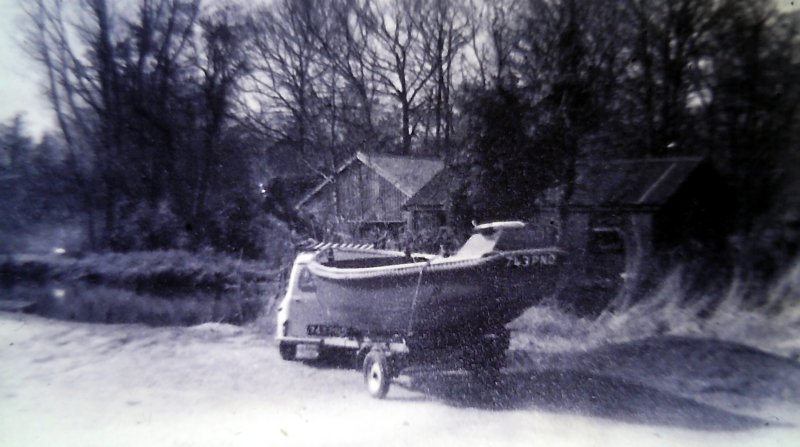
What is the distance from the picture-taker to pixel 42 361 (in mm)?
3512

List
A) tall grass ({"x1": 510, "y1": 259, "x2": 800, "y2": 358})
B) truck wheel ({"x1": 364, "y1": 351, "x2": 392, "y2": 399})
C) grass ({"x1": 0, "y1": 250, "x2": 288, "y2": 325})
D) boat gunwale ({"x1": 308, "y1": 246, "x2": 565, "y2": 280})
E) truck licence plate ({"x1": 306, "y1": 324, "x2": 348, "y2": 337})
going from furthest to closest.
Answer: truck licence plate ({"x1": 306, "y1": 324, "x2": 348, "y2": 337}), grass ({"x1": 0, "y1": 250, "x2": 288, "y2": 325}), truck wheel ({"x1": 364, "y1": 351, "x2": 392, "y2": 399}), tall grass ({"x1": 510, "y1": 259, "x2": 800, "y2": 358}), boat gunwale ({"x1": 308, "y1": 246, "x2": 565, "y2": 280})

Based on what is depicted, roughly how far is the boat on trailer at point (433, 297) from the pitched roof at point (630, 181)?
0.42 metres

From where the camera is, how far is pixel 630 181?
10.6 ft

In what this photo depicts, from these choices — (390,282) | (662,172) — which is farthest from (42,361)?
(662,172)

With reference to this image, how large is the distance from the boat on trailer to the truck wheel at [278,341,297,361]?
5.9 inches

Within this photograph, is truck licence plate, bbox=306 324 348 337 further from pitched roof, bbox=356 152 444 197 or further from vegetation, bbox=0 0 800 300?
pitched roof, bbox=356 152 444 197

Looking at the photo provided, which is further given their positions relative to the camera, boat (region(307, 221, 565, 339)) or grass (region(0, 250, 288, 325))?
grass (region(0, 250, 288, 325))

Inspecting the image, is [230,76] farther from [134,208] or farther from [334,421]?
[334,421]

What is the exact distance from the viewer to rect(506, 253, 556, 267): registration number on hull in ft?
10.3

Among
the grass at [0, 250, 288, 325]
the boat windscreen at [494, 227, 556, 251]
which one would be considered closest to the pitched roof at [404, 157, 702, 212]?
the boat windscreen at [494, 227, 556, 251]

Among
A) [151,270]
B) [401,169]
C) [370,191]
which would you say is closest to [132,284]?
[151,270]

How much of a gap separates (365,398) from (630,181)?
2.17 metres

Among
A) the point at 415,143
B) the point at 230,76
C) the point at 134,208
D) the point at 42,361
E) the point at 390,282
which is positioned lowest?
the point at 42,361

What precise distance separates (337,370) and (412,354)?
0.74 meters
